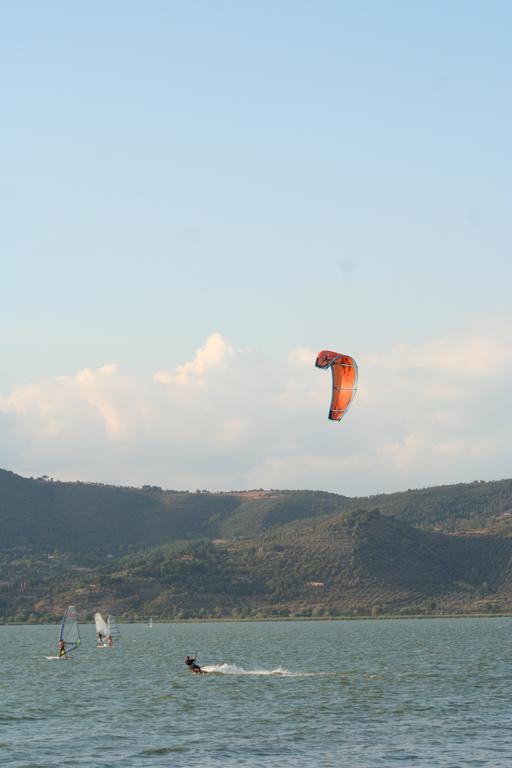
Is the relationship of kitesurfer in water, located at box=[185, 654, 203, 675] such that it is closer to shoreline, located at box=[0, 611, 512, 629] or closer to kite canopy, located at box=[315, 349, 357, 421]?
kite canopy, located at box=[315, 349, 357, 421]

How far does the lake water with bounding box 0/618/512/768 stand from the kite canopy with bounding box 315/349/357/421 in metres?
12.9

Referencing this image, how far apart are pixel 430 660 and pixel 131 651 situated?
3486 cm

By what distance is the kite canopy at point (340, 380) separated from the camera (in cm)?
5112

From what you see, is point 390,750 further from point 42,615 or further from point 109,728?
point 42,615

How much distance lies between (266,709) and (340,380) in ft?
50.3

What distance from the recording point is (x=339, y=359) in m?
51.8

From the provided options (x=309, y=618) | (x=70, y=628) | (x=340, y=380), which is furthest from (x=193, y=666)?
(x=309, y=618)

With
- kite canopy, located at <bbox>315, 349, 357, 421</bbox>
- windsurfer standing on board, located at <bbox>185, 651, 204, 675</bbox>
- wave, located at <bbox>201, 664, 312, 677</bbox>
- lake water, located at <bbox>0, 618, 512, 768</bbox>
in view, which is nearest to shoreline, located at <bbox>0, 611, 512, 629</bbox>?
lake water, located at <bbox>0, 618, 512, 768</bbox>

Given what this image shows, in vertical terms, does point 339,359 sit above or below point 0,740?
above

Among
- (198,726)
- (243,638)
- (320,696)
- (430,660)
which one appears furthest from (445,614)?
(198,726)

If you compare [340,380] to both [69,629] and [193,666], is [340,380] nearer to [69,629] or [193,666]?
[193,666]

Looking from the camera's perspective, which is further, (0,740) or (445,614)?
(445,614)

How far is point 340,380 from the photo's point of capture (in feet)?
172

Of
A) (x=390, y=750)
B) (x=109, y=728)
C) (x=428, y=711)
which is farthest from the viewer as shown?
(x=428, y=711)
